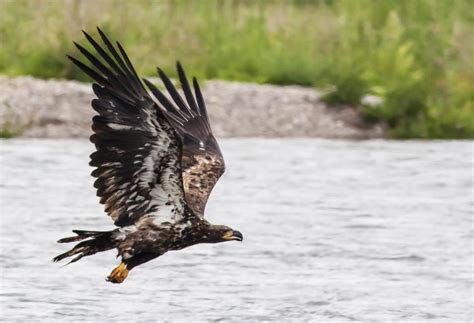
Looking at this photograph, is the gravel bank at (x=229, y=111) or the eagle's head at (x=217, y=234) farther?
the gravel bank at (x=229, y=111)

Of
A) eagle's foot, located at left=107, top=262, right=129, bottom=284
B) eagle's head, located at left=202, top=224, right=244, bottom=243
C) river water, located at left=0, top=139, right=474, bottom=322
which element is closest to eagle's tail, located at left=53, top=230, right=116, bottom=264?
eagle's foot, located at left=107, top=262, right=129, bottom=284

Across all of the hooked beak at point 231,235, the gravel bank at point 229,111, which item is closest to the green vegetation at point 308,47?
the gravel bank at point 229,111

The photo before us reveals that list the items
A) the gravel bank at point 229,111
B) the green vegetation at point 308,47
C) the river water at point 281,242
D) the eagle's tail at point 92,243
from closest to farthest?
the eagle's tail at point 92,243 < the river water at point 281,242 < the gravel bank at point 229,111 < the green vegetation at point 308,47

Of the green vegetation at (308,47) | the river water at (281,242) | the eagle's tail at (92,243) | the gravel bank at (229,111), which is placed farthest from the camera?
the green vegetation at (308,47)

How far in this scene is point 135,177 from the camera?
7762mm

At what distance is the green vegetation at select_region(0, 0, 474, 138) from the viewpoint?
1675 cm

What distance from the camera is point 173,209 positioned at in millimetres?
7980

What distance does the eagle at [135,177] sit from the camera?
24.4ft

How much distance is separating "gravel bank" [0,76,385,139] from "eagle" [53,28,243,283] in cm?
737

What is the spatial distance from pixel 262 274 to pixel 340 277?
562 mm

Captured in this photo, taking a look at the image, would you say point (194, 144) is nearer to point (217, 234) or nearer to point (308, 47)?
point (217, 234)

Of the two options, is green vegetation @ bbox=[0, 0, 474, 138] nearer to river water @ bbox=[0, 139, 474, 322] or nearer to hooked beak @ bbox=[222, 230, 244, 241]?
river water @ bbox=[0, 139, 474, 322]

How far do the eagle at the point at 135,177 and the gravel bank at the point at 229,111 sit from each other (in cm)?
737

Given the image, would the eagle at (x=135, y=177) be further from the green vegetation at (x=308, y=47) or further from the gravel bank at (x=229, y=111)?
the green vegetation at (x=308, y=47)
